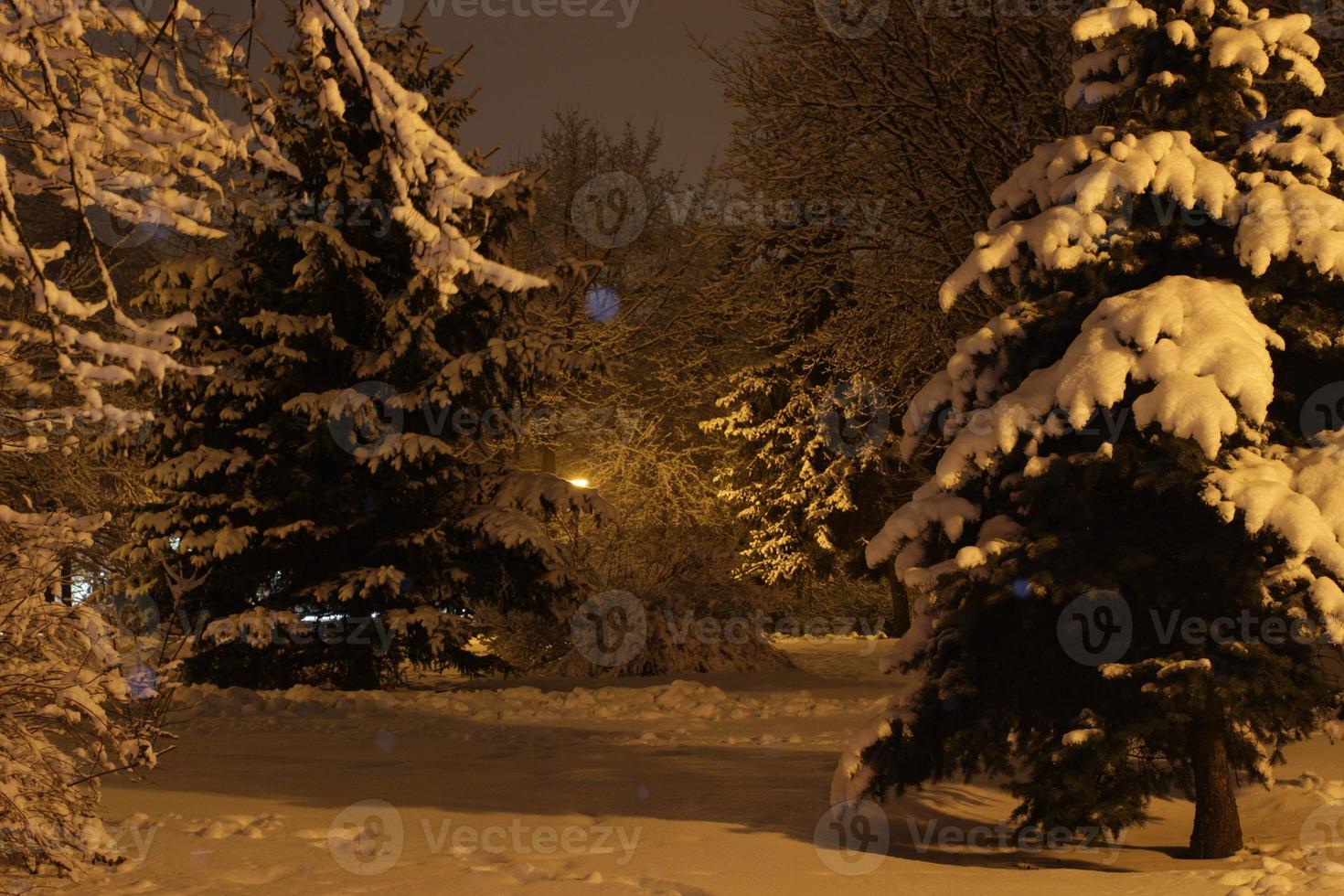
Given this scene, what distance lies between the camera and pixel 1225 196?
268 inches

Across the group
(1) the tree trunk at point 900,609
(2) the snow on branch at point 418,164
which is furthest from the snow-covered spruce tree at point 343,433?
(1) the tree trunk at point 900,609

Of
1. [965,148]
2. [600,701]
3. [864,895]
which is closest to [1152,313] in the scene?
[864,895]

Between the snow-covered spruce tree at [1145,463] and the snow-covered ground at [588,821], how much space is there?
1.66ft

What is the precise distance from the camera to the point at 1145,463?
6352 mm

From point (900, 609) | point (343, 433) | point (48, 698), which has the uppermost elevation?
point (343, 433)

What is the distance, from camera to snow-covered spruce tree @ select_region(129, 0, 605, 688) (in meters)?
14.9

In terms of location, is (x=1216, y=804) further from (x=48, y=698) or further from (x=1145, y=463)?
(x=48, y=698)

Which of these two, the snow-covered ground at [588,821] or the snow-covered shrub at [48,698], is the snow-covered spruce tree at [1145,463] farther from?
the snow-covered shrub at [48,698]

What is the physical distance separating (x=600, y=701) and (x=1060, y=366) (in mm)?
8618

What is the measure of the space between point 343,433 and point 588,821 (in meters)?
8.77

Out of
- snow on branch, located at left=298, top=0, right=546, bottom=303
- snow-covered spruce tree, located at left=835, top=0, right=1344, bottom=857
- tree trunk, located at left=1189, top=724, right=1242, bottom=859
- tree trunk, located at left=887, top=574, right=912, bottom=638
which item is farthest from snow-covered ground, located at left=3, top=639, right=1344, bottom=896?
tree trunk, located at left=887, top=574, right=912, bottom=638

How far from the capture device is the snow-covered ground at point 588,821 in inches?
226

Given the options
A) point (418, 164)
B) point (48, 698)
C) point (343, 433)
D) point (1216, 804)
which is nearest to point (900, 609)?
point (343, 433)

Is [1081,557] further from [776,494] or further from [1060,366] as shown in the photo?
[776,494]
